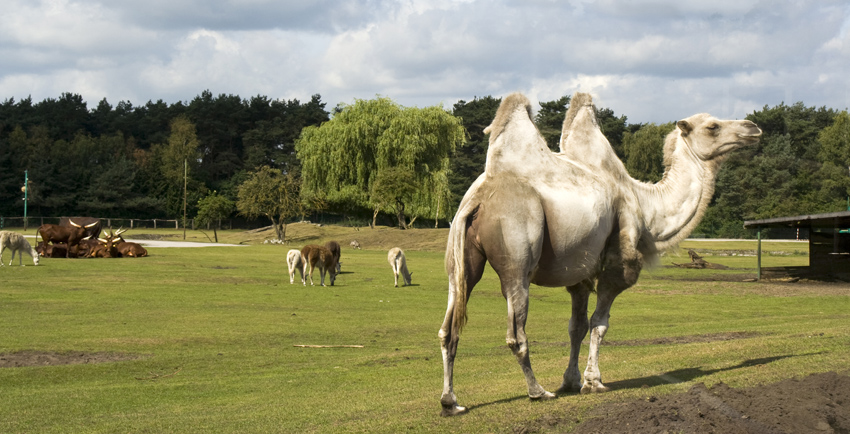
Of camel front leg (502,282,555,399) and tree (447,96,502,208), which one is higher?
tree (447,96,502,208)

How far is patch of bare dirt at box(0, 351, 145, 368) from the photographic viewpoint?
37.1ft

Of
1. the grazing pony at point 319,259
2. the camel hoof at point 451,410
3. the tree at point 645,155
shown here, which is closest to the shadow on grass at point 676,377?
the camel hoof at point 451,410

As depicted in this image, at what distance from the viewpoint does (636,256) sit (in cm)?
741

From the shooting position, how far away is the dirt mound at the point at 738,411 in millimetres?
5246

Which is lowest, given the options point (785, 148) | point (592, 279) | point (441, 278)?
point (441, 278)

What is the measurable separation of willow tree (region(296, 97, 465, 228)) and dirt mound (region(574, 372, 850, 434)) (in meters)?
56.5

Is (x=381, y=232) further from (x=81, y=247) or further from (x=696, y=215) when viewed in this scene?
(x=696, y=215)

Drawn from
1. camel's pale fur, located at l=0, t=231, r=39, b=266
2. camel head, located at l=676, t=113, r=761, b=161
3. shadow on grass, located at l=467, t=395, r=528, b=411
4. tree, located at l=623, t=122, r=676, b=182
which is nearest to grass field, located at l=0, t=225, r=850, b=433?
shadow on grass, located at l=467, t=395, r=528, b=411

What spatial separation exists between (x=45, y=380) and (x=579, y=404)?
725 cm

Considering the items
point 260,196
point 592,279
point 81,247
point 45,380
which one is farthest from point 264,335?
point 260,196

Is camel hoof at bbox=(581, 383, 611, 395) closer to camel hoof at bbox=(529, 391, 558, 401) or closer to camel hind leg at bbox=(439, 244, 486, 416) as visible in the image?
camel hoof at bbox=(529, 391, 558, 401)

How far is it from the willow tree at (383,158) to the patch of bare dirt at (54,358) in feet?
165

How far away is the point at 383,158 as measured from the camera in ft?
213

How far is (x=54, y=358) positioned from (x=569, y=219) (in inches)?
350
